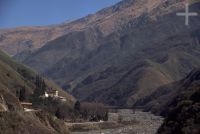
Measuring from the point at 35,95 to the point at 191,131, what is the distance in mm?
60070

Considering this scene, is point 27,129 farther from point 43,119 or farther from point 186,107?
point 186,107

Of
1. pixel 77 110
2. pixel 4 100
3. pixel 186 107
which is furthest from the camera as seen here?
pixel 77 110

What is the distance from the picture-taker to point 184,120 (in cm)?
6500

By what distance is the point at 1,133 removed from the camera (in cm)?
5812

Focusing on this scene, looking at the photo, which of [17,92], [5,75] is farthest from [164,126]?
[5,75]

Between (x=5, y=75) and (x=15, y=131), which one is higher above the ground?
(x=5, y=75)

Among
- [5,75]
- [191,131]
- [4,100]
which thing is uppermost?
[5,75]

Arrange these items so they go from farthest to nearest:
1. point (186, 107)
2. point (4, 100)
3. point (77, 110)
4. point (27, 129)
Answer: point (77, 110) < point (4, 100) < point (186, 107) < point (27, 129)

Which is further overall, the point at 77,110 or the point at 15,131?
the point at 77,110

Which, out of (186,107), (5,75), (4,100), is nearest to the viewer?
(186,107)

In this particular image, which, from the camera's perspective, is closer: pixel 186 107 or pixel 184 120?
pixel 184 120

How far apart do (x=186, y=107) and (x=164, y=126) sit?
3229 mm

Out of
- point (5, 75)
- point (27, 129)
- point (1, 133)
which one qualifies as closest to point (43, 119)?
point (27, 129)

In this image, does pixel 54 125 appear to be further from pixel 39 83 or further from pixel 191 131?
pixel 39 83
